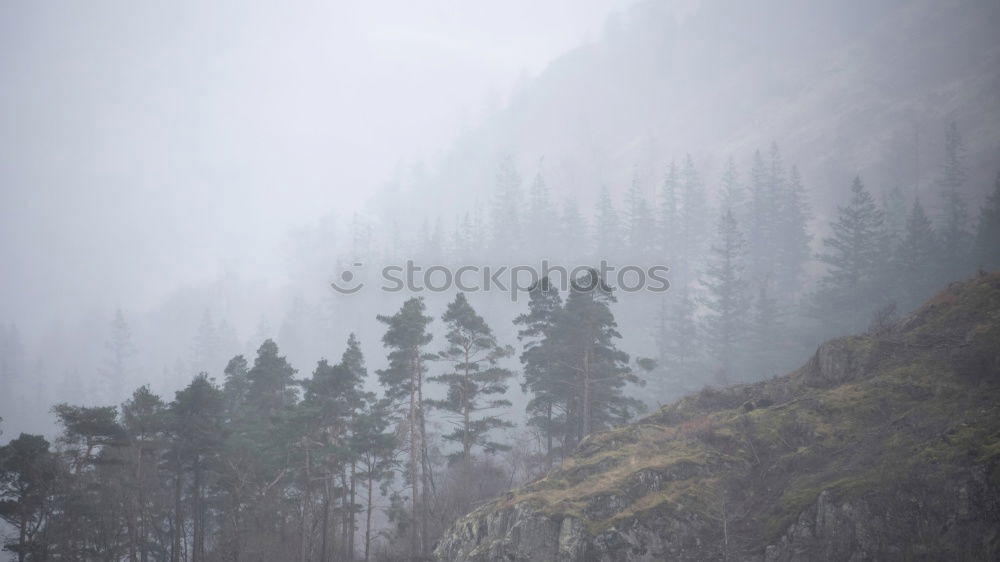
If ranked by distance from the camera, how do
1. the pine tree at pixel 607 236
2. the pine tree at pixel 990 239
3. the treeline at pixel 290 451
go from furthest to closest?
1. the pine tree at pixel 607 236
2. the pine tree at pixel 990 239
3. the treeline at pixel 290 451

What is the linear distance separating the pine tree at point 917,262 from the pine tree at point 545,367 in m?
29.5

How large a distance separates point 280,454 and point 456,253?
55713 millimetres

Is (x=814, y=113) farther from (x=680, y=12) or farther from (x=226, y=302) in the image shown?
(x=226, y=302)

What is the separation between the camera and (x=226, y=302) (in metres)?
106

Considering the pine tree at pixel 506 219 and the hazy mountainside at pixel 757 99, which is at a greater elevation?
the hazy mountainside at pixel 757 99

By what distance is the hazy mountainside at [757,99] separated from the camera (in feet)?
236

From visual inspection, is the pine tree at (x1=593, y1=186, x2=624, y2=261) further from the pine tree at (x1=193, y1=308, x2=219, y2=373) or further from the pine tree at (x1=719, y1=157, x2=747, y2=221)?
the pine tree at (x1=193, y1=308, x2=219, y2=373)

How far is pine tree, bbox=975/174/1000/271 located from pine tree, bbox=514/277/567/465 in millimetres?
30335

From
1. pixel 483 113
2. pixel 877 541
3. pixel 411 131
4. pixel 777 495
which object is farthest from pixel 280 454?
pixel 411 131

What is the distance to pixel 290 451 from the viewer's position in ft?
72.0

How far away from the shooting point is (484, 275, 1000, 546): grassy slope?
533 inches

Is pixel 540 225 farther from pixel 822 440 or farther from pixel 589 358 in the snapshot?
pixel 822 440

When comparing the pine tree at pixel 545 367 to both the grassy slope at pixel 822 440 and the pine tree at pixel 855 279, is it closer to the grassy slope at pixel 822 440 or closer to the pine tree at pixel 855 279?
the grassy slope at pixel 822 440

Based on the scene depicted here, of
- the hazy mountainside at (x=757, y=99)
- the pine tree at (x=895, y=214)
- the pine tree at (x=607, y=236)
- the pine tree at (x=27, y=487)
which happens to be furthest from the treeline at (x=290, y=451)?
the hazy mountainside at (x=757, y=99)
